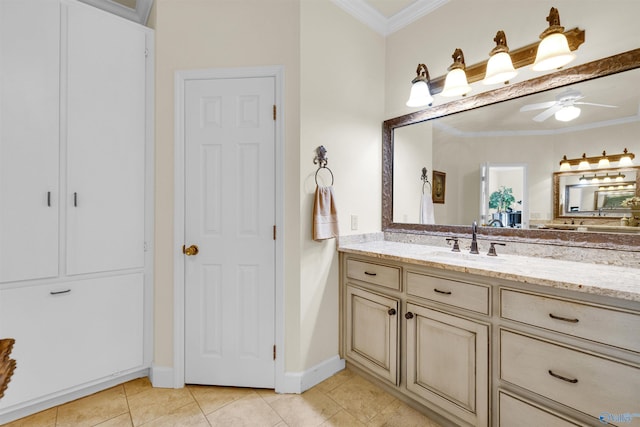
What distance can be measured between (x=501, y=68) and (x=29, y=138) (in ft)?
9.15

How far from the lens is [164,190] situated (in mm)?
1951

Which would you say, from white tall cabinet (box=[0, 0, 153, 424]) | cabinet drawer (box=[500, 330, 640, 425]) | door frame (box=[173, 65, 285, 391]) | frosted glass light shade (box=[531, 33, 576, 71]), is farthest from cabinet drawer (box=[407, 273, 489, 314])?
white tall cabinet (box=[0, 0, 153, 424])

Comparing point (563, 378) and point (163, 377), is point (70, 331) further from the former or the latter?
point (563, 378)

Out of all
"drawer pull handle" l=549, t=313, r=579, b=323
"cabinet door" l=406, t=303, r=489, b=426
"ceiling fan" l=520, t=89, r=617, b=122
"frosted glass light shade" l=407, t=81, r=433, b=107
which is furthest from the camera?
"frosted glass light shade" l=407, t=81, r=433, b=107

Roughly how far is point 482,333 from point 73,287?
2379 mm

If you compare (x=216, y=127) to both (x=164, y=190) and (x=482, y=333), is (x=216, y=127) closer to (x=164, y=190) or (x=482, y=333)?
(x=164, y=190)

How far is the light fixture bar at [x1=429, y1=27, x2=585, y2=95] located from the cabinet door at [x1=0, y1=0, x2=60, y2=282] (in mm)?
2518

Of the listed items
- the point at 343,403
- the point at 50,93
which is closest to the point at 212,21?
the point at 50,93

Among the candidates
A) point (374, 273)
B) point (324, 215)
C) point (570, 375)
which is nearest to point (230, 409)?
point (374, 273)

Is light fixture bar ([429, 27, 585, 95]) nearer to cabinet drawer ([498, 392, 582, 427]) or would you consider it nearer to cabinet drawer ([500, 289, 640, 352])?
cabinet drawer ([500, 289, 640, 352])

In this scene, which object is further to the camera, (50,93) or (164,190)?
(164,190)

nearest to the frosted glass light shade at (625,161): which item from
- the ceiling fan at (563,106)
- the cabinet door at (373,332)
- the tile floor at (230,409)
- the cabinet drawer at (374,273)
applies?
the ceiling fan at (563,106)

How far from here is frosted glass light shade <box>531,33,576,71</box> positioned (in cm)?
146

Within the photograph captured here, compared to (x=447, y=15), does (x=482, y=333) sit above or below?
below
